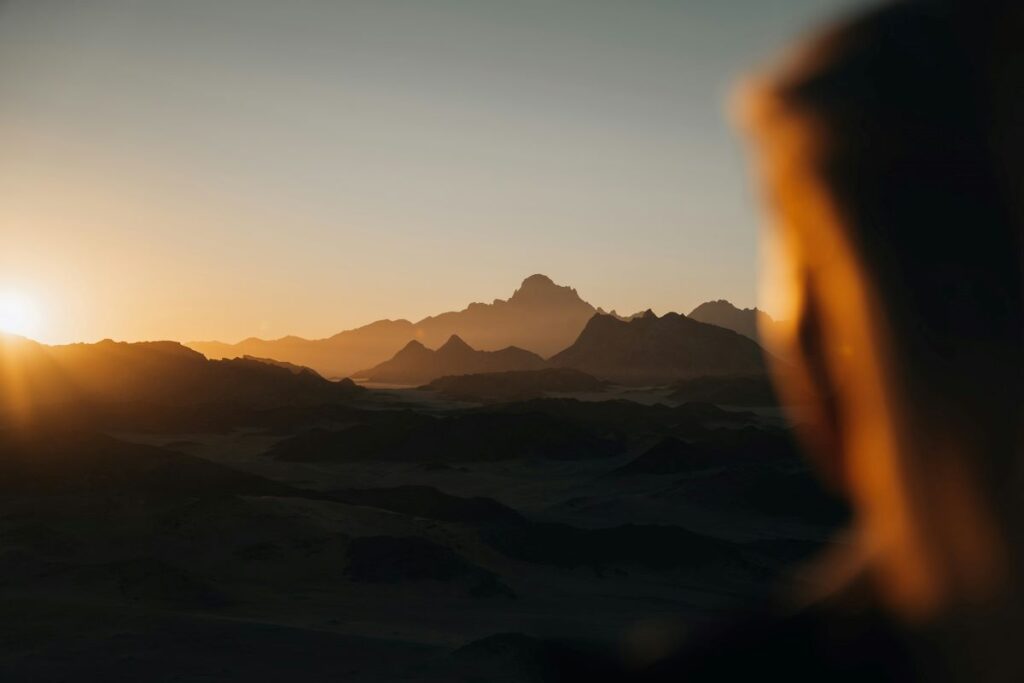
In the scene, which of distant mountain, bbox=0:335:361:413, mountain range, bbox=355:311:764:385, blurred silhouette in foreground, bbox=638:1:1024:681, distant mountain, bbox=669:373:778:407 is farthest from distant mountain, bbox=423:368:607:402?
blurred silhouette in foreground, bbox=638:1:1024:681

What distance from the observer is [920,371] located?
184 cm

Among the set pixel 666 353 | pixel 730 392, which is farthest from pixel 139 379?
pixel 666 353

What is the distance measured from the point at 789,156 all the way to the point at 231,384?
119 m

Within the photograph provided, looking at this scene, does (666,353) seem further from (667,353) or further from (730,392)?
(730,392)

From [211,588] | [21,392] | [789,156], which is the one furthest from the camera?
[21,392]

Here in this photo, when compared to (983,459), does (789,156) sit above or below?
above

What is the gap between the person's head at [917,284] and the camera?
180 centimetres

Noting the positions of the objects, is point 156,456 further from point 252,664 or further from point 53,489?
point 252,664

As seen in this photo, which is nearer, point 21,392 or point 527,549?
point 527,549

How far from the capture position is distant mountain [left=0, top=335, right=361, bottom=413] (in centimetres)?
9538

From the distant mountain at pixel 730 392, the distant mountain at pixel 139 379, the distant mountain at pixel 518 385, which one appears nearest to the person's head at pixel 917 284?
the distant mountain at pixel 139 379

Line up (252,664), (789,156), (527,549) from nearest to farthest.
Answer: (789,156) < (252,664) < (527,549)

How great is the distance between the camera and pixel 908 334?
73.2 inches

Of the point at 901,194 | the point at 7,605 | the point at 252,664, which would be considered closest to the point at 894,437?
the point at 901,194
